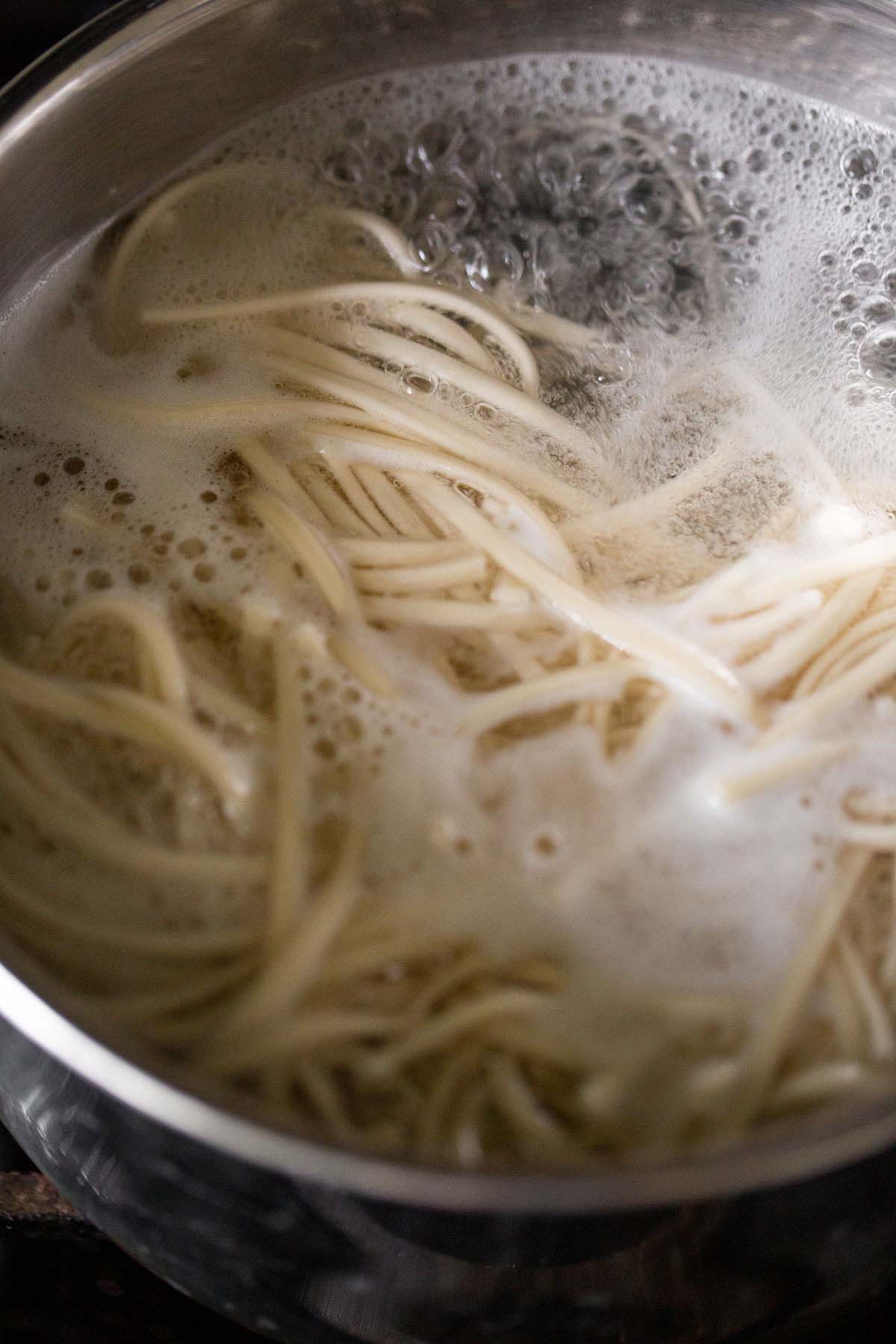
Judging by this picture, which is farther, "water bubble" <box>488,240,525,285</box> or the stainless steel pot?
"water bubble" <box>488,240,525,285</box>

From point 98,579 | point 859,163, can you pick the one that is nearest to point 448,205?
point 859,163

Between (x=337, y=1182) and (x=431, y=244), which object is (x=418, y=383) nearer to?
(x=431, y=244)

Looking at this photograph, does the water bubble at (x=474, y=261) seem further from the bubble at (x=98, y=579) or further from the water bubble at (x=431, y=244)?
the bubble at (x=98, y=579)

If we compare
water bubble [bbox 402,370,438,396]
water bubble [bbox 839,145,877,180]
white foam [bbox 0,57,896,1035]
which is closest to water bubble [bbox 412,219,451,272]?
white foam [bbox 0,57,896,1035]

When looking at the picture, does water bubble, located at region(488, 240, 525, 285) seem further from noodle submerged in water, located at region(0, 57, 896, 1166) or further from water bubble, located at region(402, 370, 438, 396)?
water bubble, located at region(402, 370, 438, 396)

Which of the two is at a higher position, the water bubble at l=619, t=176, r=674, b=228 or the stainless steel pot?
the water bubble at l=619, t=176, r=674, b=228

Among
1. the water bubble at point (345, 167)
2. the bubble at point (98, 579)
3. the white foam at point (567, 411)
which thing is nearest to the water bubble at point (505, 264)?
the white foam at point (567, 411)
